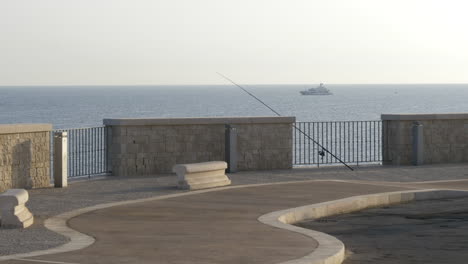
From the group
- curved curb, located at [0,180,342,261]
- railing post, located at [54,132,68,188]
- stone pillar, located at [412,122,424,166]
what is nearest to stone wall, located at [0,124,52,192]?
railing post, located at [54,132,68,188]

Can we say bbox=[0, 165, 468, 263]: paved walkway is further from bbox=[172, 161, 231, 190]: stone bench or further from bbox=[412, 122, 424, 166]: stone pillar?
bbox=[412, 122, 424, 166]: stone pillar

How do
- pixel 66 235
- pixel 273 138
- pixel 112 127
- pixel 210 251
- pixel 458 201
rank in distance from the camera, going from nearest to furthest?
1. pixel 210 251
2. pixel 66 235
3. pixel 458 201
4. pixel 112 127
5. pixel 273 138

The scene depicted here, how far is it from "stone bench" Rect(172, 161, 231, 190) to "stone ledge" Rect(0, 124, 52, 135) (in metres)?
2.84

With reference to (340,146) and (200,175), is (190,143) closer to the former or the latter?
(200,175)

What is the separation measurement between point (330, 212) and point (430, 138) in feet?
32.4

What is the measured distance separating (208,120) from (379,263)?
11814 millimetres

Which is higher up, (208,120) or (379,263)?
(208,120)

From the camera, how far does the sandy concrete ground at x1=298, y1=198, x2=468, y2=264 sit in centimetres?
1213

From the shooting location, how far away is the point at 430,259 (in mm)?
11906

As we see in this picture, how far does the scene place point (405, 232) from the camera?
14.1m

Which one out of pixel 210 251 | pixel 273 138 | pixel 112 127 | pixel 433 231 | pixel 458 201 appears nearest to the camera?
pixel 210 251

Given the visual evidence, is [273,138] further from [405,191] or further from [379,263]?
[379,263]

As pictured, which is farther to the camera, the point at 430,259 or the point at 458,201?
the point at 458,201

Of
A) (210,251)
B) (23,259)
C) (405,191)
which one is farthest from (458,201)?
(23,259)
